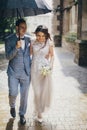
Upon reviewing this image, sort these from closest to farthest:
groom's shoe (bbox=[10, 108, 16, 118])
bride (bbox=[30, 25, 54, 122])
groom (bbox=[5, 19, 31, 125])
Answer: groom (bbox=[5, 19, 31, 125]) < bride (bbox=[30, 25, 54, 122]) < groom's shoe (bbox=[10, 108, 16, 118])

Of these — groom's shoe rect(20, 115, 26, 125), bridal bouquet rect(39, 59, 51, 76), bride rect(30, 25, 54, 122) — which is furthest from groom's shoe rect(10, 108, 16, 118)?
bridal bouquet rect(39, 59, 51, 76)

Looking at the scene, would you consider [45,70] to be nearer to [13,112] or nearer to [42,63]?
[42,63]

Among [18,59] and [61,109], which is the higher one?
[18,59]

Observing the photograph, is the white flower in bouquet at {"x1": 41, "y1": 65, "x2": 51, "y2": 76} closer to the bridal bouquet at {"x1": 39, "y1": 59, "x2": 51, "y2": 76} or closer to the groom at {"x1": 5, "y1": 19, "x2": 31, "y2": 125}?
the bridal bouquet at {"x1": 39, "y1": 59, "x2": 51, "y2": 76}

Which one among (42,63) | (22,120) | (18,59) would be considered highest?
(18,59)

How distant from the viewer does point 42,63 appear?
235 inches

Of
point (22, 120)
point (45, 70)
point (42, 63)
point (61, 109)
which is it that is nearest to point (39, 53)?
point (42, 63)

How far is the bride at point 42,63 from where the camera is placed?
19.3ft

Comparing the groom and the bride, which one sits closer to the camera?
the groom

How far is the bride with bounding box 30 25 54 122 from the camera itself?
19.3 feet

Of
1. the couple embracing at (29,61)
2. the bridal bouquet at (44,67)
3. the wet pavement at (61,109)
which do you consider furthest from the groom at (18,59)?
the wet pavement at (61,109)

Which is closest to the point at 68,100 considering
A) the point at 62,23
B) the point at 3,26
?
the point at 3,26

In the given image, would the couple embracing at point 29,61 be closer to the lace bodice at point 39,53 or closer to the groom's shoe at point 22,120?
the lace bodice at point 39,53

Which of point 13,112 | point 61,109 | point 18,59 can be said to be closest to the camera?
point 18,59
